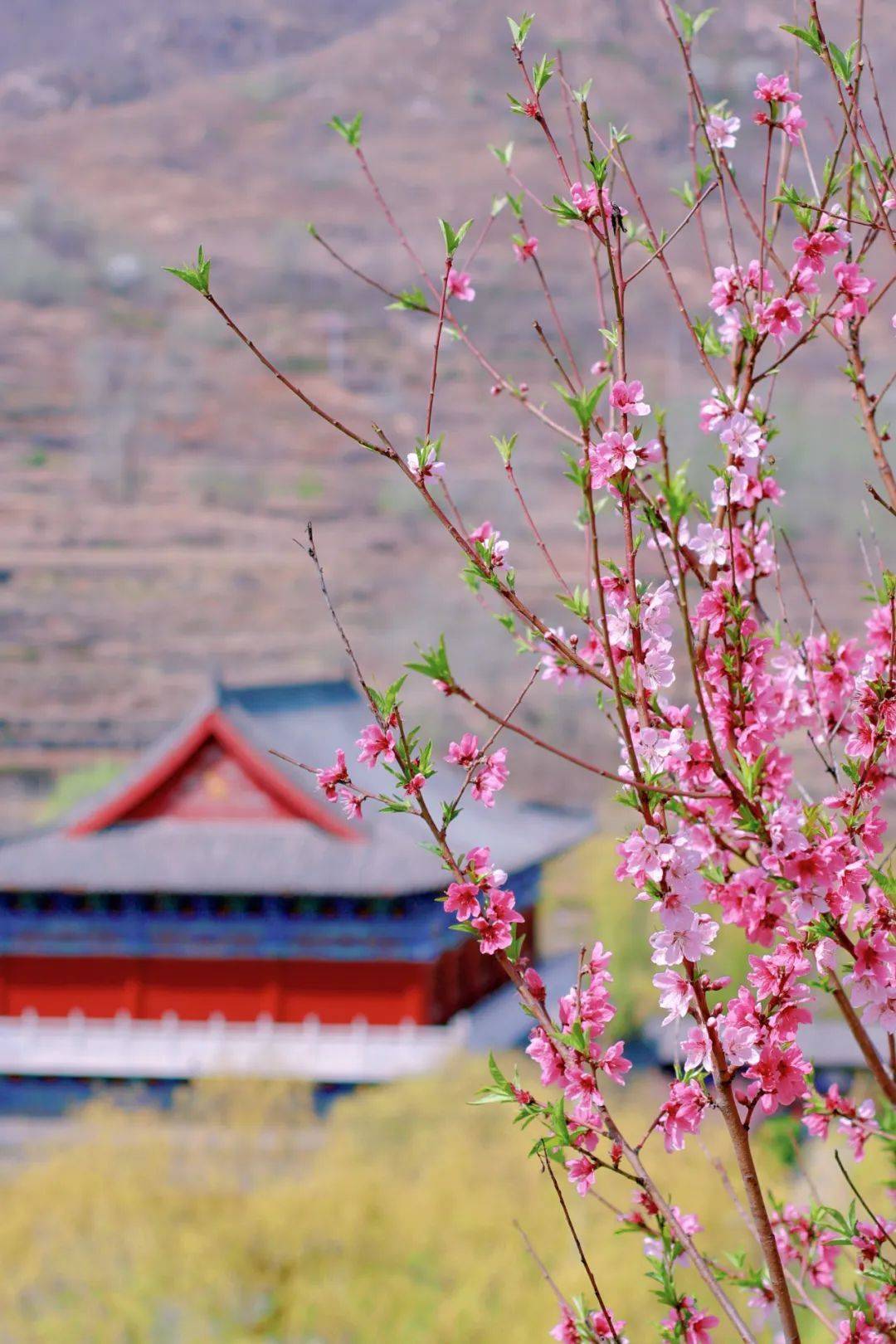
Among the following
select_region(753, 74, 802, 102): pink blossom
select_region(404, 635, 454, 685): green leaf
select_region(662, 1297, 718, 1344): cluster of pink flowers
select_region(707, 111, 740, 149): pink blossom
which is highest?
select_region(707, 111, 740, 149): pink blossom

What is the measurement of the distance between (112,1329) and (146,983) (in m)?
3.28

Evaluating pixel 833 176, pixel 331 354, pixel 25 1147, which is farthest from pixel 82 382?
pixel 833 176

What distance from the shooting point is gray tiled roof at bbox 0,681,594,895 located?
833 centimetres

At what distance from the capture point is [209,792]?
30.0 feet

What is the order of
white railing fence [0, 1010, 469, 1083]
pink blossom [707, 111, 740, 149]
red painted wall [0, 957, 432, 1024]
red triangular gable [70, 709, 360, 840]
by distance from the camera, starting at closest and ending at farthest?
1. pink blossom [707, 111, 740, 149]
2. white railing fence [0, 1010, 469, 1083]
3. red painted wall [0, 957, 432, 1024]
4. red triangular gable [70, 709, 360, 840]

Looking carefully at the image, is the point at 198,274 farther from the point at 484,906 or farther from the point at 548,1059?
the point at 548,1059

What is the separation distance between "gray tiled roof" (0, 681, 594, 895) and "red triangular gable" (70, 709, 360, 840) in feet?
0.22

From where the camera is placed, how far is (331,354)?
45.3 metres

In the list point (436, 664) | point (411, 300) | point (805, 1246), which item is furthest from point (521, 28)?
point (805, 1246)

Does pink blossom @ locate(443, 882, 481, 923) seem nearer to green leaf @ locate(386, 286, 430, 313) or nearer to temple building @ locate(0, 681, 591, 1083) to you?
green leaf @ locate(386, 286, 430, 313)

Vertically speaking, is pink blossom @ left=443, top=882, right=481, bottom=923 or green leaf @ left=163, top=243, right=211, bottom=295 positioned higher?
green leaf @ left=163, top=243, right=211, bottom=295

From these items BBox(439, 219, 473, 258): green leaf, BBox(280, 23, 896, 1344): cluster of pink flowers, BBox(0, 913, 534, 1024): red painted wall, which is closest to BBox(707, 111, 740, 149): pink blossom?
BBox(280, 23, 896, 1344): cluster of pink flowers

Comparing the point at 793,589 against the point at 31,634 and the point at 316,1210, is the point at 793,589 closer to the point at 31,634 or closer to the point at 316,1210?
the point at 31,634

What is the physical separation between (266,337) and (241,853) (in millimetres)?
39208
